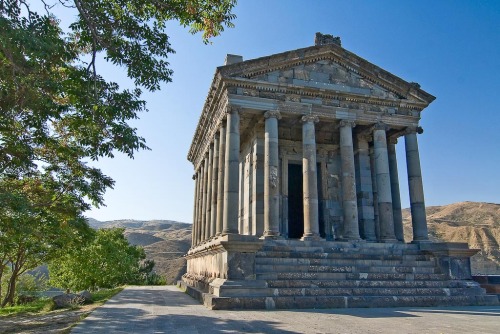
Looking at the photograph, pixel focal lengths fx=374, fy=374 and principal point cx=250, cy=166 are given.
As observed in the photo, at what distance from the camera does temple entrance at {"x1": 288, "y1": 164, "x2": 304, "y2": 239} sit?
786 inches

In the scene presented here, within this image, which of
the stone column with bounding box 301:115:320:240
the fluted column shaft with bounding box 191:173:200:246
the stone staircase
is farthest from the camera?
the fluted column shaft with bounding box 191:173:200:246

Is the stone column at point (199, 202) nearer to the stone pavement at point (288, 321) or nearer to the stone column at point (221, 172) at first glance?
the stone column at point (221, 172)

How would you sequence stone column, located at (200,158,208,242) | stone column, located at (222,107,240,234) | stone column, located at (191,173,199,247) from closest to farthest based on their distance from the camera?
stone column, located at (222,107,240,234)
stone column, located at (200,158,208,242)
stone column, located at (191,173,199,247)

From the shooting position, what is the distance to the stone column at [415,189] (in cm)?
1694

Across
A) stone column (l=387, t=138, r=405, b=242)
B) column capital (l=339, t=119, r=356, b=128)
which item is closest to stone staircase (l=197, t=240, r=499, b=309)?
stone column (l=387, t=138, r=405, b=242)

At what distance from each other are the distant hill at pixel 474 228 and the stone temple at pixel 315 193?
3963cm

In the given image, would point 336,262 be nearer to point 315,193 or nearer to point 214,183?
point 315,193

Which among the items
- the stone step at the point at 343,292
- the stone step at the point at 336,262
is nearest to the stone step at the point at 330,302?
the stone step at the point at 343,292

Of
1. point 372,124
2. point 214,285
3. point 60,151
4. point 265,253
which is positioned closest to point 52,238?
point 60,151

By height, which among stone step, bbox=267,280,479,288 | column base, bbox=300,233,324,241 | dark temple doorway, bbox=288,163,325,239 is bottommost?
stone step, bbox=267,280,479,288

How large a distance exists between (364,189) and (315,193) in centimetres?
464

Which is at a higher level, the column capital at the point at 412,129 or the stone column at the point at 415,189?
the column capital at the point at 412,129

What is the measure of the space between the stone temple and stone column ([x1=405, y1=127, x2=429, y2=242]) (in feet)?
0.16

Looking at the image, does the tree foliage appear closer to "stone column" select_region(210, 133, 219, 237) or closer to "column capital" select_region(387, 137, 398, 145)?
"stone column" select_region(210, 133, 219, 237)
